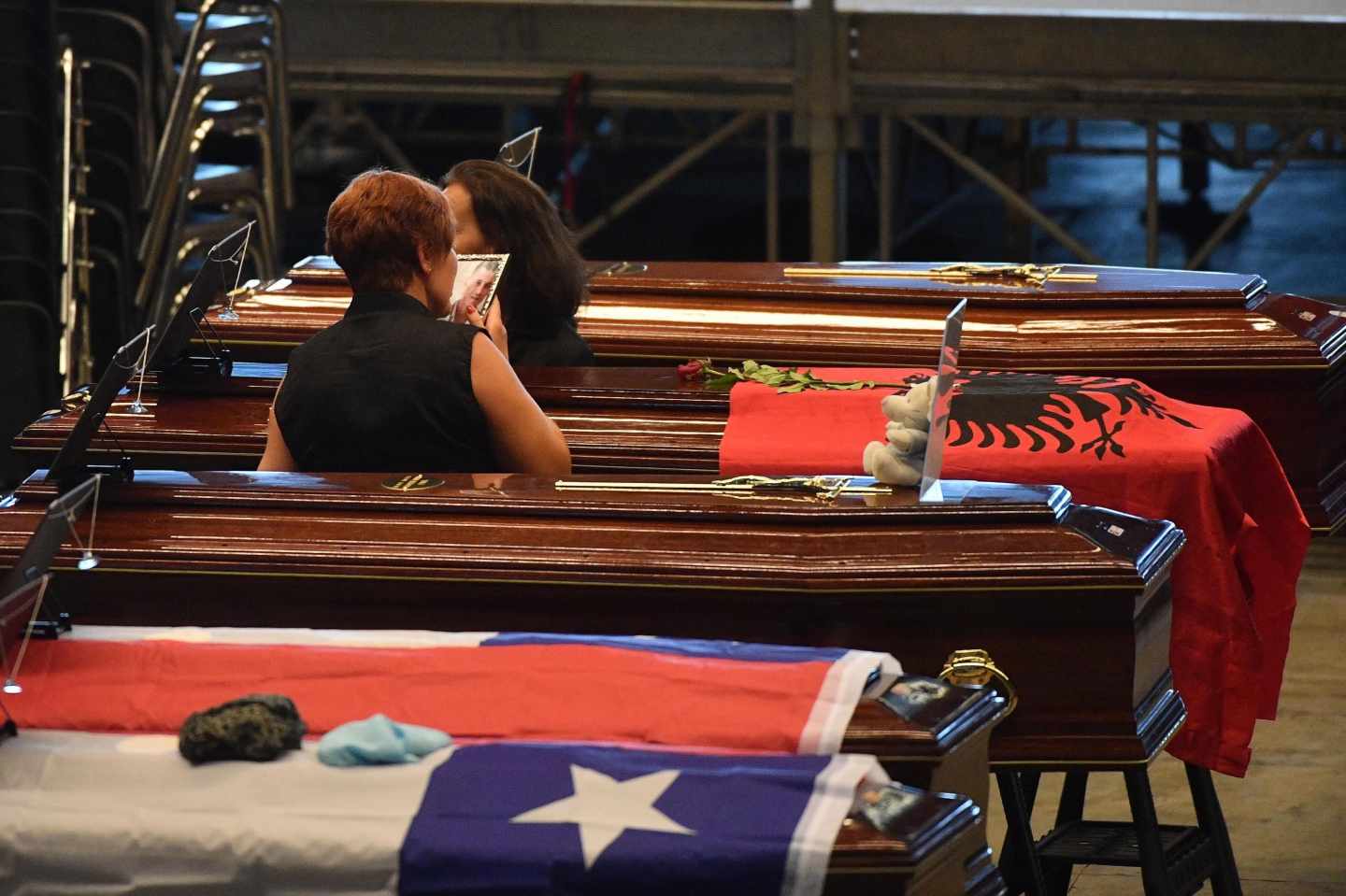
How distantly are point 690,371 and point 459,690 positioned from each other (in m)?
1.70

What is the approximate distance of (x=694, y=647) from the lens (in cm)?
238

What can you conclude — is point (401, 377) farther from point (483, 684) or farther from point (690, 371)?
point (483, 684)

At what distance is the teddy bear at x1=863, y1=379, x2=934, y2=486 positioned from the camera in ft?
9.50

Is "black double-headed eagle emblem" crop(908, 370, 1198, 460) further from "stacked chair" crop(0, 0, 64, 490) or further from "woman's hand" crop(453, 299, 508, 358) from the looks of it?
"stacked chair" crop(0, 0, 64, 490)

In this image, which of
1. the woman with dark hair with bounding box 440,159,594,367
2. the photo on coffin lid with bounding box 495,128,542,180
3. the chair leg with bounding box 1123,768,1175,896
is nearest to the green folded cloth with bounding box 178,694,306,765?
the chair leg with bounding box 1123,768,1175,896

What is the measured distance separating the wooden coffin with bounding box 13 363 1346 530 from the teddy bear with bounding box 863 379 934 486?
568mm

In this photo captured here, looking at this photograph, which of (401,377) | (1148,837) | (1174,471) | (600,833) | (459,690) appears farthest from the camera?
(1174,471)

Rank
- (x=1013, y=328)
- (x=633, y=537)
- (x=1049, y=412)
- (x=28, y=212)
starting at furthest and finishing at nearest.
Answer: (x=28, y=212)
(x=1013, y=328)
(x=1049, y=412)
(x=633, y=537)

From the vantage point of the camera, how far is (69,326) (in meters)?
5.89

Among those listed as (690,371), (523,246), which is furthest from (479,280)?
(690,371)

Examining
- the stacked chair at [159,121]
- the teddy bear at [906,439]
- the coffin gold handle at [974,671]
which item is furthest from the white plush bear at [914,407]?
the stacked chair at [159,121]

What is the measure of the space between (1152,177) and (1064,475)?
489 centimetres

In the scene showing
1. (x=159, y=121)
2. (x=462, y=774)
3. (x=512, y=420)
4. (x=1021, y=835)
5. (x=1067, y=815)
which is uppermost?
(x=159, y=121)

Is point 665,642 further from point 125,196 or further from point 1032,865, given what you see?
point 125,196
